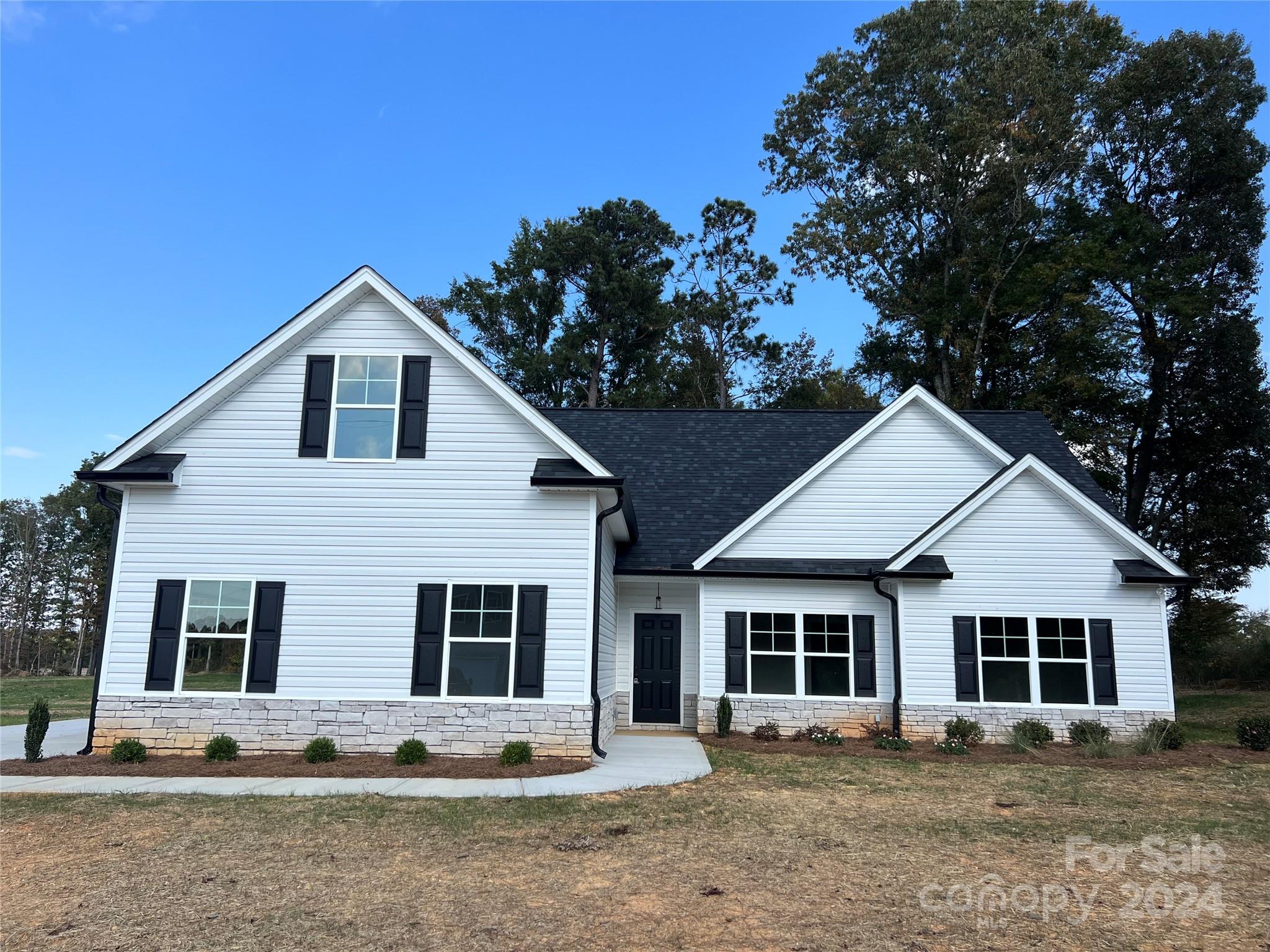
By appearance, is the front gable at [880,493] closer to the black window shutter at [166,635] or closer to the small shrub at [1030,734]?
the small shrub at [1030,734]

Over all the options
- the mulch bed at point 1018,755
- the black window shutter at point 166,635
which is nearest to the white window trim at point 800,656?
the mulch bed at point 1018,755

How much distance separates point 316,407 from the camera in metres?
12.2

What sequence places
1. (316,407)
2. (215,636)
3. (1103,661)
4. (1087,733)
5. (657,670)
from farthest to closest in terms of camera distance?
(657,670)
(1103,661)
(1087,733)
(316,407)
(215,636)

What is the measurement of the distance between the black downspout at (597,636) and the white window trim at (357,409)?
128 inches

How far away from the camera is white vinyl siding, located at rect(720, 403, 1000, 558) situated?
596 inches

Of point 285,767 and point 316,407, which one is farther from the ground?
point 316,407

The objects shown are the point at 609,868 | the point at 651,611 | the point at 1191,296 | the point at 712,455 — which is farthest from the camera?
the point at 1191,296

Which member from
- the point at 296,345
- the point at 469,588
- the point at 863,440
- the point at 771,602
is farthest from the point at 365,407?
the point at 863,440

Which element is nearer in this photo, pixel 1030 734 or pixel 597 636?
pixel 597 636

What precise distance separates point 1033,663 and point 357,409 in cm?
1162

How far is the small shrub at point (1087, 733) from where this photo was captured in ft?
41.8

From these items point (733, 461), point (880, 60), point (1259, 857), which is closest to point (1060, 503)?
point (733, 461)

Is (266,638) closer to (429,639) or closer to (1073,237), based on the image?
(429,639)

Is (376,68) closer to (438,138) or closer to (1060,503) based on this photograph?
(438,138)
